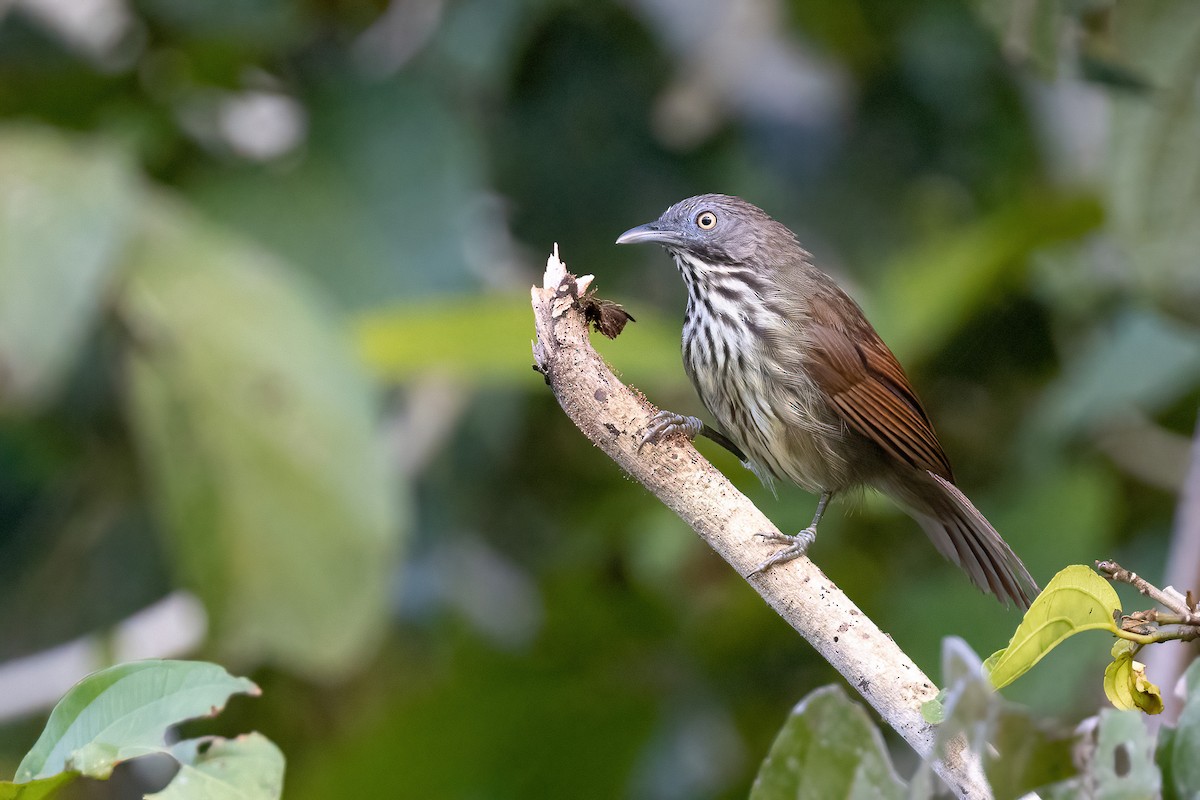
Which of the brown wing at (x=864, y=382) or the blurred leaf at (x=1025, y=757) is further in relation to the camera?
the brown wing at (x=864, y=382)

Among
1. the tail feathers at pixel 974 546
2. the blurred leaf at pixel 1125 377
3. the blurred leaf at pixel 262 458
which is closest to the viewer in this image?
the tail feathers at pixel 974 546

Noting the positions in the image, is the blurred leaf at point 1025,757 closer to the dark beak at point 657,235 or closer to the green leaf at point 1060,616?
the green leaf at point 1060,616

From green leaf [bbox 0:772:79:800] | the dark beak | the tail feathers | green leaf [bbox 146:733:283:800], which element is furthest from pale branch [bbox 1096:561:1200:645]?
the dark beak

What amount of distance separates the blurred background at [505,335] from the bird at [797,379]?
1.76 ft

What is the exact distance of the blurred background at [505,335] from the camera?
10.2 feet

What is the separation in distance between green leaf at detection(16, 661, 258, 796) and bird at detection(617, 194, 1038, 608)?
3.47 ft

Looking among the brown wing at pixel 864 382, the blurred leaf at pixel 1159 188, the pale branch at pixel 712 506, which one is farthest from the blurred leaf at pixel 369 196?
the pale branch at pixel 712 506

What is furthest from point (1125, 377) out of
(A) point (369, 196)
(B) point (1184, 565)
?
(A) point (369, 196)

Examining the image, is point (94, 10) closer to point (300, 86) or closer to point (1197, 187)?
point (300, 86)

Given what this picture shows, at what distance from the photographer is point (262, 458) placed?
312 centimetres

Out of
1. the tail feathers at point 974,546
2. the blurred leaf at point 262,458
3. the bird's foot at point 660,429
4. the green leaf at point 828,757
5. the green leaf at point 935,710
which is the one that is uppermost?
the bird's foot at point 660,429

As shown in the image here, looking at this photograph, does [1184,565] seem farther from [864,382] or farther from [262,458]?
[262,458]

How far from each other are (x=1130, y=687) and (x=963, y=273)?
2.47 meters

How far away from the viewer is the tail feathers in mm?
2166
